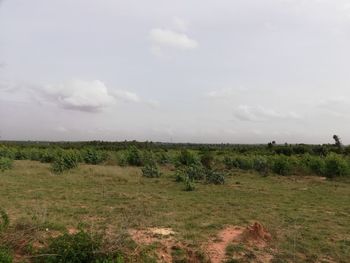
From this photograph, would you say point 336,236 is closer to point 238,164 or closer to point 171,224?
point 171,224

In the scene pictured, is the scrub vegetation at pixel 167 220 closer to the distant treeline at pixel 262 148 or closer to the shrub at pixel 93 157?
the shrub at pixel 93 157

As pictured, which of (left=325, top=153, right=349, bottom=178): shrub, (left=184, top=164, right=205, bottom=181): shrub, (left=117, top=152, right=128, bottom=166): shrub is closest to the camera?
(left=184, top=164, right=205, bottom=181): shrub

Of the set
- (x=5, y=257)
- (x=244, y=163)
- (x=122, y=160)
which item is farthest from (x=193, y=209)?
(x=122, y=160)

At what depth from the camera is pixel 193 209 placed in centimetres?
1252

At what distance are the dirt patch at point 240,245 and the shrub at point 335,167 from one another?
18587mm

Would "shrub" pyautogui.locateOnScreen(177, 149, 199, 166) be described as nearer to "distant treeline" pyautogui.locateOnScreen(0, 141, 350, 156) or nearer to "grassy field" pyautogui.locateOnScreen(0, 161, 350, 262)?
"distant treeline" pyautogui.locateOnScreen(0, 141, 350, 156)

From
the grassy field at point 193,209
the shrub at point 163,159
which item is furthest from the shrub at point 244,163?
the grassy field at point 193,209

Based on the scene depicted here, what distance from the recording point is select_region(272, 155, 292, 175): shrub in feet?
91.7

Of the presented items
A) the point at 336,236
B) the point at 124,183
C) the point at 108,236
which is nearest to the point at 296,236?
the point at 336,236

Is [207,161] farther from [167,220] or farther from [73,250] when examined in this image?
[73,250]

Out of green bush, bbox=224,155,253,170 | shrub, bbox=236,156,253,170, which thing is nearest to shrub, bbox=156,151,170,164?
green bush, bbox=224,155,253,170

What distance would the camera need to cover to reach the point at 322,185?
2167cm

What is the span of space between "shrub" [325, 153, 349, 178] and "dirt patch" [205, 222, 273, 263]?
61.0 ft

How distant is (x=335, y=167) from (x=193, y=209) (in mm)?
16642
